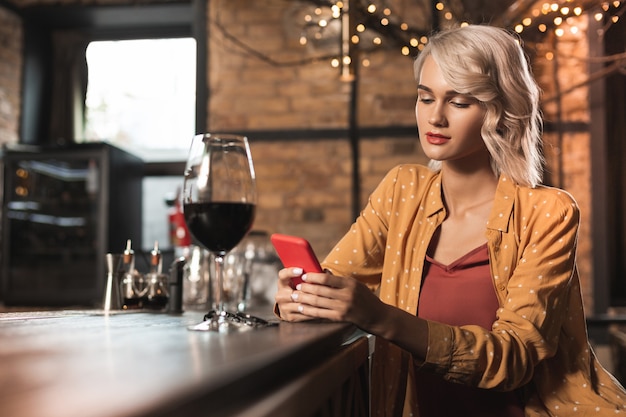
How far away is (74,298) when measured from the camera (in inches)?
237

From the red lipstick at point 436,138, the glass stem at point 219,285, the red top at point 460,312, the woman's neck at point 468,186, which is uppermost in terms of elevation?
the red lipstick at point 436,138

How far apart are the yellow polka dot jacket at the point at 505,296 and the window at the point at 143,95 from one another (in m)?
5.27

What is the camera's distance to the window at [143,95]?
682 cm

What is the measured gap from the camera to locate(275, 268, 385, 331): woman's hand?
3.55 ft

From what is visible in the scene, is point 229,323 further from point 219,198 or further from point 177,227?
point 177,227

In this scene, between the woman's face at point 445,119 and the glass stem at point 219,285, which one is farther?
the woman's face at point 445,119

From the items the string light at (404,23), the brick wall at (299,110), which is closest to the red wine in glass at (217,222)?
the string light at (404,23)

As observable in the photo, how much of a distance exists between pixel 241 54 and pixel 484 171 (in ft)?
12.2

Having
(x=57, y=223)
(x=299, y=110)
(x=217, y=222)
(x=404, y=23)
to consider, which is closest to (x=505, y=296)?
(x=217, y=222)

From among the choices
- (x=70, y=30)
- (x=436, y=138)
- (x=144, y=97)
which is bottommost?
(x=436, y=138)

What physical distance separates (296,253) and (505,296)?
0.56 m

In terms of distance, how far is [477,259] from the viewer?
1554 mm

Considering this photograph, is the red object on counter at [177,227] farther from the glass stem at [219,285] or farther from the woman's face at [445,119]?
the glass stem at [219,285]

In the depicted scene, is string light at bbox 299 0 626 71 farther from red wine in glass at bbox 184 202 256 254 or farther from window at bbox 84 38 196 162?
window at bbox 84 38 196 162
